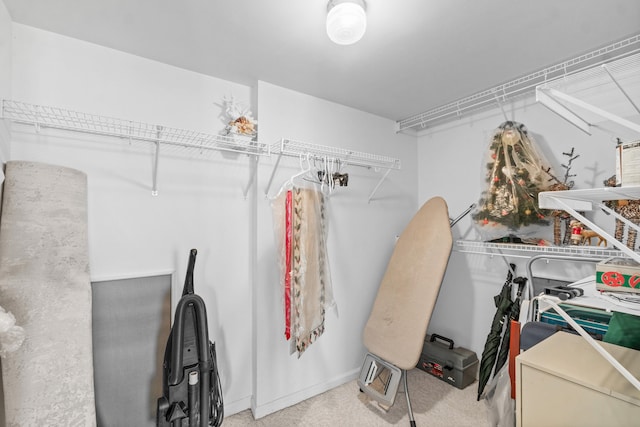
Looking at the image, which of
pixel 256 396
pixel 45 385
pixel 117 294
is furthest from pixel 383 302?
pixel 45 385

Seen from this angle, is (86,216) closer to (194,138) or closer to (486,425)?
(194,138)

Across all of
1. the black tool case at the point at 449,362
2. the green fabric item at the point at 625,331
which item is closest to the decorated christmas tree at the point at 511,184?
the green fabric item at the point at 625,331

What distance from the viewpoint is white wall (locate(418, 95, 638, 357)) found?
7.13 ft

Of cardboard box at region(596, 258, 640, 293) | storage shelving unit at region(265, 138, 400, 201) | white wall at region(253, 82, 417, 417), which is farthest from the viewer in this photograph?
white wall at region(253, 82, 417, 417)

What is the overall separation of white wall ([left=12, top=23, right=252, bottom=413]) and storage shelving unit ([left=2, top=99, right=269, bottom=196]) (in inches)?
2.0

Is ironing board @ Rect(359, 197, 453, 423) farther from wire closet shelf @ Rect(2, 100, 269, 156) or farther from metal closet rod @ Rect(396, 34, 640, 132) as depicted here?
wire closet shelf @ Rect(2, 100, 269, 156)

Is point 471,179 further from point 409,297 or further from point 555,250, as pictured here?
point 409,297

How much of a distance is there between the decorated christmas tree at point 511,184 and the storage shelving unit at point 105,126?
1.59m

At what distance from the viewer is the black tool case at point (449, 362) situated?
7.91 feet

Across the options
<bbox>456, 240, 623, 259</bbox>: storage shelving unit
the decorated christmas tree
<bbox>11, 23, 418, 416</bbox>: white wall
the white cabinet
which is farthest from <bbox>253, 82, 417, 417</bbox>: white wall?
the white cabinet

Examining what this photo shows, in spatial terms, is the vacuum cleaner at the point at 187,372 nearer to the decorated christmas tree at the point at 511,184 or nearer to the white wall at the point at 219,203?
the white wall at the point at 219,203

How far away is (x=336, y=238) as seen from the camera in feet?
8.19

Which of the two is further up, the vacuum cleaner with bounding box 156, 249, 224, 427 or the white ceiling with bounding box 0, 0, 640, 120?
the white ceiling with bounding box 0, 0, 640, 120

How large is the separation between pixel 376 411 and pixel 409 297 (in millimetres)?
848
